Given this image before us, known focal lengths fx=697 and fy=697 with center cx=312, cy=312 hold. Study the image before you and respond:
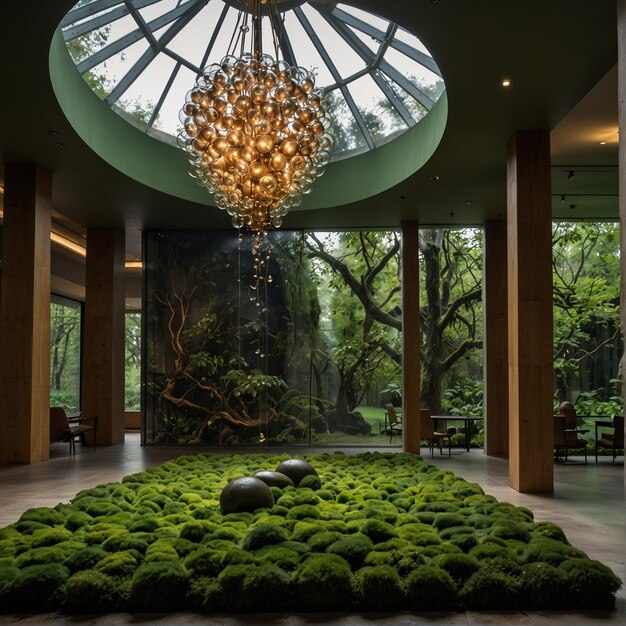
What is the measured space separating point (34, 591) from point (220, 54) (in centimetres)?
896

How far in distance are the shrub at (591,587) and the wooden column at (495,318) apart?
10187 mm

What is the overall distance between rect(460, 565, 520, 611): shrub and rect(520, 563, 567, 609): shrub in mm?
74

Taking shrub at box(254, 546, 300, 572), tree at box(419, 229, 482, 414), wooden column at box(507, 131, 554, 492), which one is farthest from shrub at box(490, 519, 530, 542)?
tree at box(419, 229, 482, 414)

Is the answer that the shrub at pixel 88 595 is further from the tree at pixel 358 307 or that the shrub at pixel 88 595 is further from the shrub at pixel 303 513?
the tree at pixel 358 307

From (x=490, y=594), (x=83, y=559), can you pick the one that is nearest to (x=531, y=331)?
(x=490, y=594)

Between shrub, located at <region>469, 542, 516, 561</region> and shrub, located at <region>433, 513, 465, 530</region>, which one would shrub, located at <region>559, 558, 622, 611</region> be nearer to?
shrub, located at <region>469, 542, 516, 561</region>

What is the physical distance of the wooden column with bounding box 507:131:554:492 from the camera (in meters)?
9.23

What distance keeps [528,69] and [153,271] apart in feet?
34.5

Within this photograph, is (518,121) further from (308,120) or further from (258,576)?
(258,576)

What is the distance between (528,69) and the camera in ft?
25.9

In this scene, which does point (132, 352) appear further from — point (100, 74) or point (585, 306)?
point (100, 74)

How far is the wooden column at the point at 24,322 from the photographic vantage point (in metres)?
11.2

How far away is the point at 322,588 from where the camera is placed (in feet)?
15.3

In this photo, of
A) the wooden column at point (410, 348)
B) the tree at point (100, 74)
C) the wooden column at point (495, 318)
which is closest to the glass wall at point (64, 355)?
the tree at point (100, 74)
